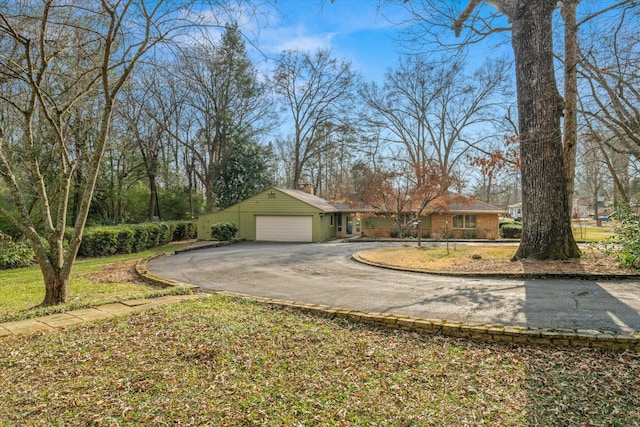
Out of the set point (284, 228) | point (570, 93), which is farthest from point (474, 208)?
point (570, 93)

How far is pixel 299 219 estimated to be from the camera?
73.2 feet

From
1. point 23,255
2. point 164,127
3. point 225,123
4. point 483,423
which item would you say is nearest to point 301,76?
point 225,123

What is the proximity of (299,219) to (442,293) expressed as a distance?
1590 cm

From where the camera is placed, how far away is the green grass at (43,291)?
18.5 ft

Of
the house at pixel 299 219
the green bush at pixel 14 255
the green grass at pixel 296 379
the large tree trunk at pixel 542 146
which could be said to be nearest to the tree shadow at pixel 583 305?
the green grass at pixel 296 379

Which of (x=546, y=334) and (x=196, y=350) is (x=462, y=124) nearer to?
(x=546, y=334)

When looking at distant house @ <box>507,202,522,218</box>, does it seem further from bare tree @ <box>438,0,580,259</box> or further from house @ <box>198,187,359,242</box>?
bare tree @ <box>438,0,580,259</box>

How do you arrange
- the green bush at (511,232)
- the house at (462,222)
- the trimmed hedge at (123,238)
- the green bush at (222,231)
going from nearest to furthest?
the trimmed hedge at (123,238) < the green bush at (222,231) < the green bush at (511,232) < the house at (462,222)

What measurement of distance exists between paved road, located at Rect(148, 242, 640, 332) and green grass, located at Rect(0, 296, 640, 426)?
3.55 ft

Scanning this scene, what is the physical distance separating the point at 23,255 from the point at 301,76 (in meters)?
23.8

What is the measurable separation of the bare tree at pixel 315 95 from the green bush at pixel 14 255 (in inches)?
827

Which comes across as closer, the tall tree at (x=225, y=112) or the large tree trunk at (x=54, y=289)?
the large tree trunk at (x=54, y=289)

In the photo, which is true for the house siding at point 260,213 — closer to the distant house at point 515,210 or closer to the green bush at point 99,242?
the green bush at point 99,242

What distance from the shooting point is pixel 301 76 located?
99.8 feet
